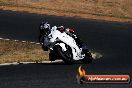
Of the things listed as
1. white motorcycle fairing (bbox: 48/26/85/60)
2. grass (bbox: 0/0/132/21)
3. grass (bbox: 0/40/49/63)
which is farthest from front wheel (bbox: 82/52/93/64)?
grass (bbox: 0/0/132/21)

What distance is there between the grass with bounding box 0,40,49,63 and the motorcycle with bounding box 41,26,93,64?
144 centimetres

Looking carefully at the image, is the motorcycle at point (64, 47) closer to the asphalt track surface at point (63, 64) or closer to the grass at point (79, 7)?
the asphalt track surface at point (63, 64)

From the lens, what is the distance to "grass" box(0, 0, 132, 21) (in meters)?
37.2

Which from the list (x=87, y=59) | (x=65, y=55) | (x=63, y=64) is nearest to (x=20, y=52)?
(x=63, y=64)

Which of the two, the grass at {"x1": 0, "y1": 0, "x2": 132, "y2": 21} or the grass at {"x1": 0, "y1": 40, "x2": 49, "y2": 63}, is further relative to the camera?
the grass at {"x1": 0, "y1": 0, "x2": 132, "y2": 21}

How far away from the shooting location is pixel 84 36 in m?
29.2

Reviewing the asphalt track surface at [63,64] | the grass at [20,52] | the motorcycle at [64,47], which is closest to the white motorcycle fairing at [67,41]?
the motorcycle at [64,47]

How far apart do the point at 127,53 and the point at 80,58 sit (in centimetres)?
408

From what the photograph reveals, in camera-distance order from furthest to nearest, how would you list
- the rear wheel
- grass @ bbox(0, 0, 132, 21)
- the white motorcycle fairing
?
grass @ bbox(0, 0, 132, 21), the white motorcycle fairing, the rear wheel

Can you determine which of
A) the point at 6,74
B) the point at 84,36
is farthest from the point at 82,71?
the point at 84,36

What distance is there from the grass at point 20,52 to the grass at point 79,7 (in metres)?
10.8

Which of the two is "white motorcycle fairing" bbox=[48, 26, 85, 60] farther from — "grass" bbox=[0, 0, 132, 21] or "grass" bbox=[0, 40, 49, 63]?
"grass" bbox=[0, 0, 132, 21]

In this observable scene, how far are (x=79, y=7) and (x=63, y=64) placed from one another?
18929 millimetres

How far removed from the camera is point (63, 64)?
68.4 ft
